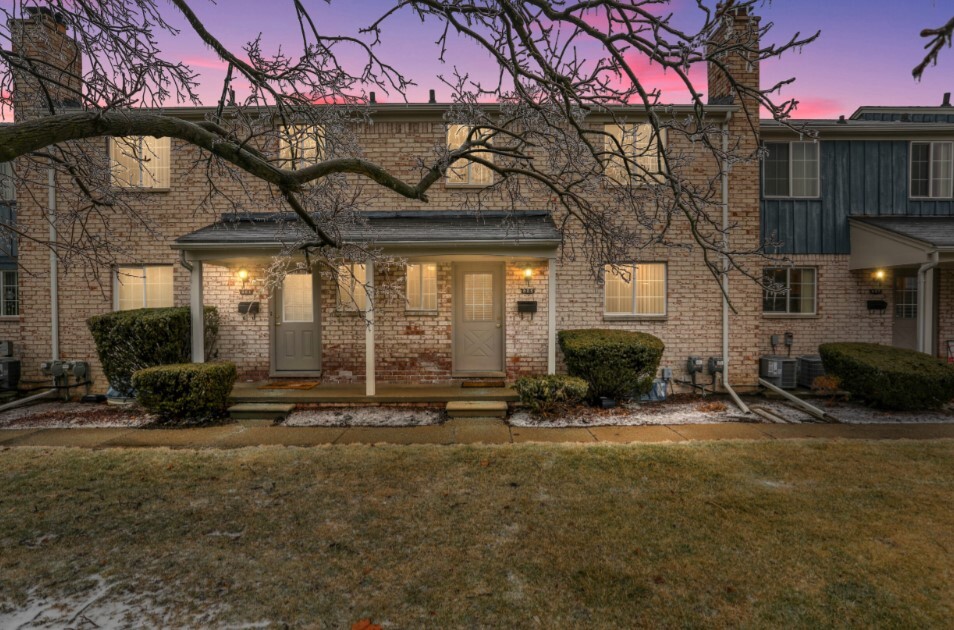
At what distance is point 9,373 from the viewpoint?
9.44 metres

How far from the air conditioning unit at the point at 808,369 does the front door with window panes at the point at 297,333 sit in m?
10.4

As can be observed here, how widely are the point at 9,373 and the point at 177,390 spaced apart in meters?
5.20

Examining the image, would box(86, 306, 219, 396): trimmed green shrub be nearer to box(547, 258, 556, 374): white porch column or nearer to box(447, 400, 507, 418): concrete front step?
box(447, 400, 507, 418): concrete front step

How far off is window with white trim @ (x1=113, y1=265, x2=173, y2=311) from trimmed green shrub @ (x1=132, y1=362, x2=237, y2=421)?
9.77 ft

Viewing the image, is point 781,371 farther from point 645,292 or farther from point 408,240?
point 408,240

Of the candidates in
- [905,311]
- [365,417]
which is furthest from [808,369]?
[365,417]

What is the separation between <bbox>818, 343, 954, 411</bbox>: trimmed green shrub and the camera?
7.59 m

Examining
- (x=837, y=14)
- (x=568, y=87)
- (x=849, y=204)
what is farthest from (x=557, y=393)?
(x=849, y=204)

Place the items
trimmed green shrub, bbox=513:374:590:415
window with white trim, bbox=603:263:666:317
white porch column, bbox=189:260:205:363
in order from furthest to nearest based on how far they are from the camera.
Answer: window with white trim, bbox=603:263:666:317
white porch column, bbox=189:260:205:363
trimmed green shrub, bbox=513:374:590:415

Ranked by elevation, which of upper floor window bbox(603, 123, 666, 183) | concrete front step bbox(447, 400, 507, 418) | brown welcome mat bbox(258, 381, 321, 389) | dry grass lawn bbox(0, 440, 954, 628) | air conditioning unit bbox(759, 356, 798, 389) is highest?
upper floor window bbox(603, 123, 666, 183)

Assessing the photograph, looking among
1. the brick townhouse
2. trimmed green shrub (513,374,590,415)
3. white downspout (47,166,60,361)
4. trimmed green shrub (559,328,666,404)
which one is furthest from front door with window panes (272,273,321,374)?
trimmed green shrub (559,328,666,404)

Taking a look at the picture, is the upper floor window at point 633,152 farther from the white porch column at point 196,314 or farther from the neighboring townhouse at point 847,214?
the white porch column at point 196,314

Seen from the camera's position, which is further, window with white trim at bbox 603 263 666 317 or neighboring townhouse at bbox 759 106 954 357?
neighboring townhouse at bbox 759 106 954 357

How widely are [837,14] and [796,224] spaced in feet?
27.8
